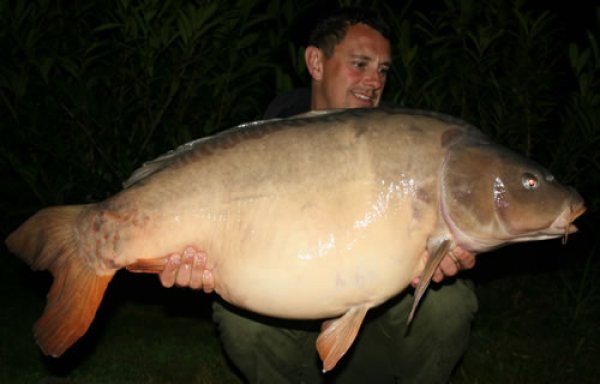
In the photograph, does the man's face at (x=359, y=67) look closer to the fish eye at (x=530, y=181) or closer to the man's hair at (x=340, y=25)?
the man's hair at (x=340, y=25)

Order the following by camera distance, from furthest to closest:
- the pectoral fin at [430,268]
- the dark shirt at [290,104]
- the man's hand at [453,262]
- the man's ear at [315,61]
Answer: the dark shirt at [290,104] < the man's ear at [315,61] < the man's hand at [453,262] < the pectoral fin at [430,268]

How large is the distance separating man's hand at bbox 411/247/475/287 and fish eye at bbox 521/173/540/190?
28cm

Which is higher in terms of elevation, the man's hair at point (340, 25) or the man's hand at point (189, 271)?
the man's hair at point (340, 25)

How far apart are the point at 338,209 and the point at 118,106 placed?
1976 mm

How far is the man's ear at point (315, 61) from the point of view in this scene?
10.2ft

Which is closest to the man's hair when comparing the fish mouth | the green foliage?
the green foliage

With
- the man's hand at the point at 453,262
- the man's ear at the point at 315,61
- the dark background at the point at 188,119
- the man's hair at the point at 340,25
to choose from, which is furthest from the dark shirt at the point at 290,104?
the man's hand at the point at 453,262

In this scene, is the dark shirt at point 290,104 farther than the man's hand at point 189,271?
Yes

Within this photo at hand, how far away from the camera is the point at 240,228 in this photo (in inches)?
80.3

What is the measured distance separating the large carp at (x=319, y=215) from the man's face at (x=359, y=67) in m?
0.89

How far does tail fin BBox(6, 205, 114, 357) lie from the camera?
2066 mm

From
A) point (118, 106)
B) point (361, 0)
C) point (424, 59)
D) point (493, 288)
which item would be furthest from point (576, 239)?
point (118, 106)

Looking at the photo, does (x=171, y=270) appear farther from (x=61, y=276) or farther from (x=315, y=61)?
(x=315, y=61)

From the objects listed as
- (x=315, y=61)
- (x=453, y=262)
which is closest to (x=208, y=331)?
(x=315, y=61)
